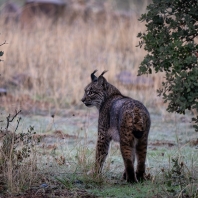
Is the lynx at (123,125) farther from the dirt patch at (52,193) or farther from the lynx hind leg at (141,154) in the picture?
the dirt patch at (52,193)

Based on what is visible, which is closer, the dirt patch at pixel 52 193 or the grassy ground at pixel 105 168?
the dirt patch at pixel 52 193

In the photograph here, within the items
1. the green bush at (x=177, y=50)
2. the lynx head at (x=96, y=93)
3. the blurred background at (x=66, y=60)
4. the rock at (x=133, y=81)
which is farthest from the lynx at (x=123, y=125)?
the rock at (x=133, y=81)

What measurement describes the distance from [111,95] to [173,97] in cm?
120

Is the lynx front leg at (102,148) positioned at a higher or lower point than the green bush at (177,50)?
lower

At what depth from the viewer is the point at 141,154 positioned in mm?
7391

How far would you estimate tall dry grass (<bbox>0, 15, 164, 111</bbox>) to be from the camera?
1510cm

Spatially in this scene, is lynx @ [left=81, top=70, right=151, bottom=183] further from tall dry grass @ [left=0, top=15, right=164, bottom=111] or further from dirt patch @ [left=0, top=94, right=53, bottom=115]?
tall dry grass @ [left=0, top=15, right=164, bottom=111]

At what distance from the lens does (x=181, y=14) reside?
754 centimetres

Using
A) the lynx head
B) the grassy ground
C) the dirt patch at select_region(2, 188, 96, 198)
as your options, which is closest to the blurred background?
the grassy ground

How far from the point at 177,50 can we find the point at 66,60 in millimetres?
9412

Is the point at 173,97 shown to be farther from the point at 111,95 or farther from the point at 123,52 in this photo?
the point at 123,52

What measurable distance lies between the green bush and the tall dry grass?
6585 mm

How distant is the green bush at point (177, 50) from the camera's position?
23.5 feet

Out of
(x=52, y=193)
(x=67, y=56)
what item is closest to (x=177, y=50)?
(x=52, y=193)
